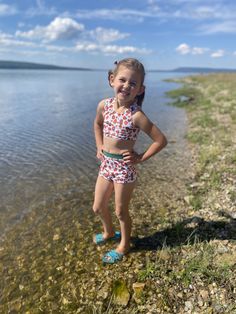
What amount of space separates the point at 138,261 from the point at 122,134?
2.58 m

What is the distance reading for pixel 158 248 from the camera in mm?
6305

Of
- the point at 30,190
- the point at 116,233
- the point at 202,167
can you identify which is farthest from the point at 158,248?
the point at 202,167

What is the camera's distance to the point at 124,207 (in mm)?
5578

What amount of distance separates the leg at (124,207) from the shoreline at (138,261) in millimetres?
290

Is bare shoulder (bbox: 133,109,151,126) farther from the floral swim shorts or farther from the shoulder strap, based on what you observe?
the floral swim shorts

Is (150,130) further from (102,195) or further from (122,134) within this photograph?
(102,195)

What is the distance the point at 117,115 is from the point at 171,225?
3.51 meters

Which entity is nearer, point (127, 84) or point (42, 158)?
point (127, 84)

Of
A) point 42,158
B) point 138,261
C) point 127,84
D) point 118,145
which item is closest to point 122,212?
point 138,261

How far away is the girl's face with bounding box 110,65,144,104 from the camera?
474cm

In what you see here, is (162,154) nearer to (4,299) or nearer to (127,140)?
(127,140)

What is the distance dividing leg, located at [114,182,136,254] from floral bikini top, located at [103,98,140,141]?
896 millimetres

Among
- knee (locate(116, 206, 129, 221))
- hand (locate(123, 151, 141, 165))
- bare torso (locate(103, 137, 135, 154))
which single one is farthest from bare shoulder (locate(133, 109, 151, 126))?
knee (locate(116, 206, 129, 221))

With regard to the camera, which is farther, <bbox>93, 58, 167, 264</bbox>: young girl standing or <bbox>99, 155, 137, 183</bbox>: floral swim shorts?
<bbox>99, 155, 137, 183</bbox>: floral swim shorts
